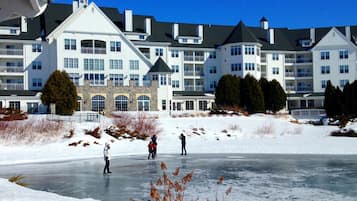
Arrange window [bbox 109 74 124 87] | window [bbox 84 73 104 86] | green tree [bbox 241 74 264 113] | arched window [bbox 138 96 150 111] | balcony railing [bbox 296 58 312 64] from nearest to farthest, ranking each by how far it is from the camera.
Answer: arched window [bbox 138 96 150 111], window [bbox 84 73 104 86], green tree [bbox 241 74 264 113], window [bbox 109 74 124 87], balcony railing [bbox 296 58 312 64]

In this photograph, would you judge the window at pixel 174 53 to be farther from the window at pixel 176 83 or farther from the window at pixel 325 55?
the window at pixel 325 55

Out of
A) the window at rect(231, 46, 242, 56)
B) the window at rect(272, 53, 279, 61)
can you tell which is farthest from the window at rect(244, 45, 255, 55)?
the window at rect(272, 53, 279, 61)

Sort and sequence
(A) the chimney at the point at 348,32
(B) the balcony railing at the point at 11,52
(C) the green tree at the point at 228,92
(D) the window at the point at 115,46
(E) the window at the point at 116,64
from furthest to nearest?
1. (A) the chimney at the point at 348,32
2. (D) the window at the point at 115,46
3. (E) the window at the point at 116,64
4. (C) the green tree at the point at 228,92
5. (B) the balcony railing at the point at 11,52

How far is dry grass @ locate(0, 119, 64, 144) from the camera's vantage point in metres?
33.9

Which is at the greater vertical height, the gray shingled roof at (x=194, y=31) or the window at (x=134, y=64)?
the gray shingled roof at (x=194, y=31)

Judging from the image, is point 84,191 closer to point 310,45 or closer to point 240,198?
point 240,198

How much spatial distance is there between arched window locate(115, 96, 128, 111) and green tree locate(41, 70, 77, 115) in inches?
241

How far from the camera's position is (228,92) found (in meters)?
55.6

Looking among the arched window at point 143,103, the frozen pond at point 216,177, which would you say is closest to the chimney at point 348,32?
the arched window at point 143,103

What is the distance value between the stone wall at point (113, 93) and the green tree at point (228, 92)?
8090 mm

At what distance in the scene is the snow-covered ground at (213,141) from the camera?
105ft

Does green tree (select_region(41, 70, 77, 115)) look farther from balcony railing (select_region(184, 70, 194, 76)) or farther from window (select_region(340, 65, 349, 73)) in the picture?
window (select_region(340, 65, 349, 73))

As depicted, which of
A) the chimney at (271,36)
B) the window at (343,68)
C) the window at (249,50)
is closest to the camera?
the window at (249,50)

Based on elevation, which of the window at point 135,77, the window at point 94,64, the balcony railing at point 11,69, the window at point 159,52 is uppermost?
the window at point 159,52
